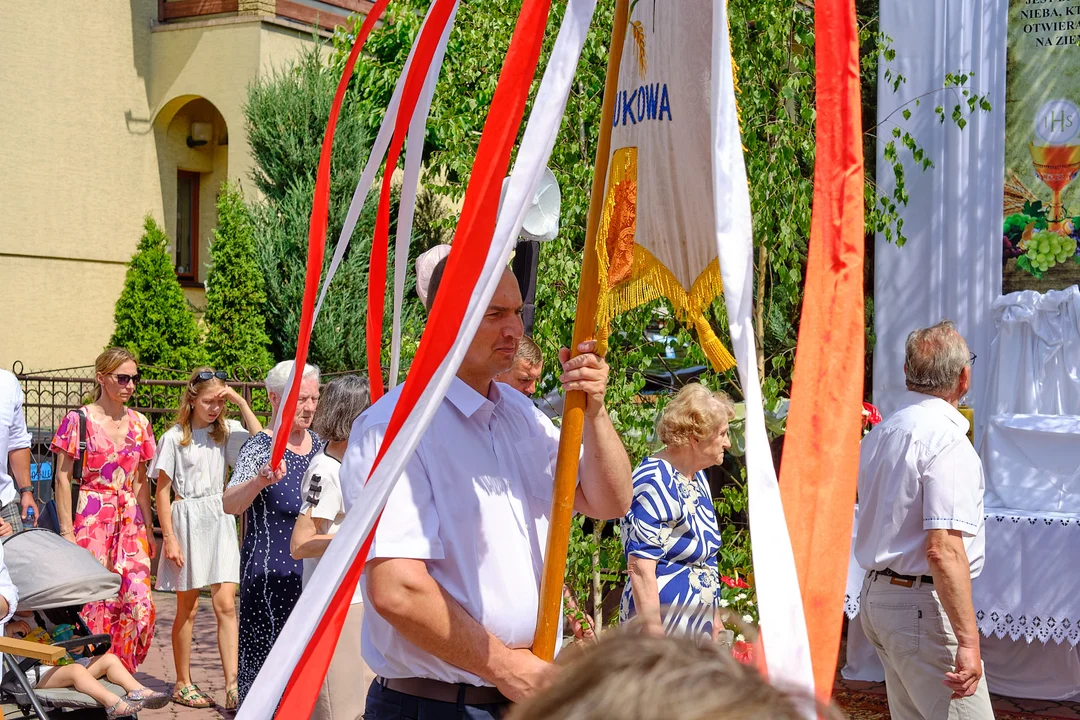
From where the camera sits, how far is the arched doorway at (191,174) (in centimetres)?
1764

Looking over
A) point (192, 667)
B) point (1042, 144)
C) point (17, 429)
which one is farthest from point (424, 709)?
point (1042, 144)

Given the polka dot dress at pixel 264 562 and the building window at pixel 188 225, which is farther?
the building window at pixel 188 225

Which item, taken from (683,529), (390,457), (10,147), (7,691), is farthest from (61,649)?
(10,147)

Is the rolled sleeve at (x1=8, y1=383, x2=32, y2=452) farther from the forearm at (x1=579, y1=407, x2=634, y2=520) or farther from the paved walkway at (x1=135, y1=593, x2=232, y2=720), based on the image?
the forearm at (x1=579, y1=407, x2=634, y2=520)

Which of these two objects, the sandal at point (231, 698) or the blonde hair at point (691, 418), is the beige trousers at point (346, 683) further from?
the sandal at point (231, 698)

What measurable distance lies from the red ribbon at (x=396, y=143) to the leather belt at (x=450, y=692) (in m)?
0.73

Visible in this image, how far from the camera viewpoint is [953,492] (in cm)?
359

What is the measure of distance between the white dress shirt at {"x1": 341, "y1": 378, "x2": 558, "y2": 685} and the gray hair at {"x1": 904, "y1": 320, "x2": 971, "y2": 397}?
175 centimetres

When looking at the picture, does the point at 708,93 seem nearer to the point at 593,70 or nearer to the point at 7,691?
the point at 593,70

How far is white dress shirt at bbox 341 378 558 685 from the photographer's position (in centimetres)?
234

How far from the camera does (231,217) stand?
15141 millimetres

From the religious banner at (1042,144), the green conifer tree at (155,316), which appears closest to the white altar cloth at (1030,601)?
the religious banner at (1042,144)

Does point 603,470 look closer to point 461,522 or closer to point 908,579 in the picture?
point 461,522

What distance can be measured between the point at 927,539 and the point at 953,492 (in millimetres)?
159
